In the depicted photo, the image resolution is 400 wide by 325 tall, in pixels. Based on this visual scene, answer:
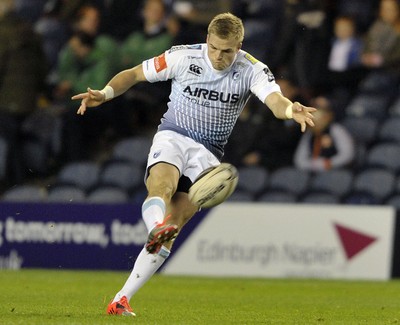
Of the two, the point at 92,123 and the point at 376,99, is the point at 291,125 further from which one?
the point at 92,123

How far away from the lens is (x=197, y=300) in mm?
10656

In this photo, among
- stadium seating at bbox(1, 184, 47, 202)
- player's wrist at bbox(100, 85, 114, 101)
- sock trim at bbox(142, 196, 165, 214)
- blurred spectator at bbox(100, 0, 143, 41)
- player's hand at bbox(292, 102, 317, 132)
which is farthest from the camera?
blurred spectator at bbox(100, 0, 143, 41)

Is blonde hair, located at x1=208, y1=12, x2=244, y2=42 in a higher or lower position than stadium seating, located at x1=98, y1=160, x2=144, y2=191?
higher

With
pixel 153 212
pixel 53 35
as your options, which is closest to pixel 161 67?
pixel 153 212

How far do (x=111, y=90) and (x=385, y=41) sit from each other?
8.24 m

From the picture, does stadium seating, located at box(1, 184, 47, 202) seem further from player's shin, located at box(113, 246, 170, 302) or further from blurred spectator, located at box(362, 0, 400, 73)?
player's shin, located at box(113, 246, 170, 302)

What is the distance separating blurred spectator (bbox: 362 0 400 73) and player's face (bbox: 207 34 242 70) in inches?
304

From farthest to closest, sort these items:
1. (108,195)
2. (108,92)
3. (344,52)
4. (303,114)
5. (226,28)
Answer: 1. (344,52)
2. (108,195)
3. (108,92)
4. (226,28)
5. (303,114)

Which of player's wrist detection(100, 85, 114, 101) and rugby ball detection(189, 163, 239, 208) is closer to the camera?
rugby ball detection(189, 163, 239, 208)

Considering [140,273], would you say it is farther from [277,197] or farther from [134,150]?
[134,150]

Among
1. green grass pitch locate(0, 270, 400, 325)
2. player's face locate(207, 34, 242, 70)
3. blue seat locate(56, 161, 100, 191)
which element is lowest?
green grass pitch locate(0, 270, 400, 325)

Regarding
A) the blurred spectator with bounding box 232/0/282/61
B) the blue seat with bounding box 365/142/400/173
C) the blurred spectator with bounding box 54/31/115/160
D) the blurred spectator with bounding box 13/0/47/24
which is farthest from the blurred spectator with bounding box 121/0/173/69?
the blue seat with bounding box 365/142/400/173

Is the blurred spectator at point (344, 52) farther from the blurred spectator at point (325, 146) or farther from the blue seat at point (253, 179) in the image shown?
the blue seat at point (253, 179)

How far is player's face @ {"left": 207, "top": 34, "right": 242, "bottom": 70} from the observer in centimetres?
842
